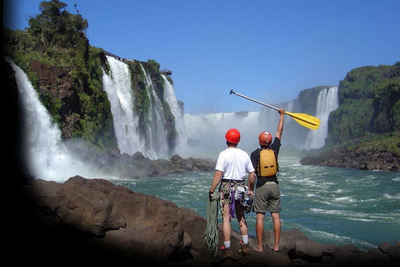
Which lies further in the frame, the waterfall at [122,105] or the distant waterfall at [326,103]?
the distant waterfall at [326,103]

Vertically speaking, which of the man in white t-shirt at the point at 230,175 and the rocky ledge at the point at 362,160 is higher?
the rocky ledge at the point at 362,160

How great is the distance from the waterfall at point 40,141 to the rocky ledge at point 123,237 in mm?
14040

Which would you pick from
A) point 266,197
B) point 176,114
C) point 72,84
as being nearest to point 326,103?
point 176,114

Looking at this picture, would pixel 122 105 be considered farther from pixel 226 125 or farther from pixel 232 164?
pixel 226 125

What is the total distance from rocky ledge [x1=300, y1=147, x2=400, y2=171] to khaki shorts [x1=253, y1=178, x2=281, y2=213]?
27549 mm

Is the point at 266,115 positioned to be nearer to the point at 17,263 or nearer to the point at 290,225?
the point at 290,225

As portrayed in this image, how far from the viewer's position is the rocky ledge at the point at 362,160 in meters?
30.1

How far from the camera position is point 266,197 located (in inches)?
195

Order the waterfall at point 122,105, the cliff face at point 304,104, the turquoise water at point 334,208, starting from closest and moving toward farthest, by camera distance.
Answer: the turquoise water at point 334,208
the waterfall at point 122,105
the cliff face at point 304,104

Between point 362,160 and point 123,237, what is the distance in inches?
1307

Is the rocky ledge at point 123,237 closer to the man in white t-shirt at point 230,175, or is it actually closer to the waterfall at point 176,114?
the man in white t-shirt at point 230,175

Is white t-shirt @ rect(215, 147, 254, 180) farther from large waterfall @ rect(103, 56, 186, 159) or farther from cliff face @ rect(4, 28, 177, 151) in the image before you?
large waterfall @ rect(103, 56, 186, 159)

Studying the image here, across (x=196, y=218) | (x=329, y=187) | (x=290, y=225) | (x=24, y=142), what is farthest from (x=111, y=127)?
(x=196, y=218)

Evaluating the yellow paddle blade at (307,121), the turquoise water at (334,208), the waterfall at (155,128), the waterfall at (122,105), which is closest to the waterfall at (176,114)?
the waterfall at (155,128)
